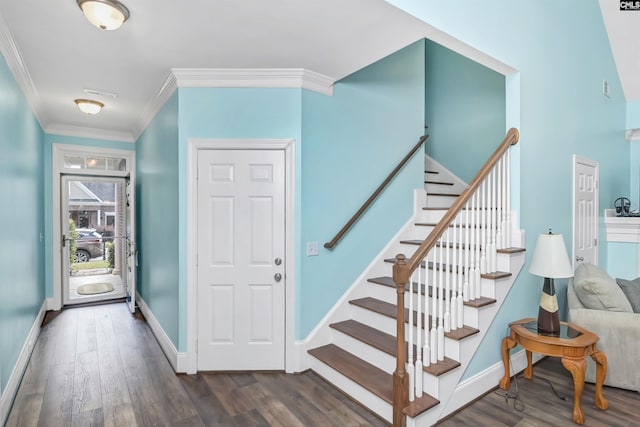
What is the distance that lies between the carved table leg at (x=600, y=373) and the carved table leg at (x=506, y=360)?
0.51 metres

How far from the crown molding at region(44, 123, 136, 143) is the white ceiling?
1.52 meters

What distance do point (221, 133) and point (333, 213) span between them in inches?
47.4

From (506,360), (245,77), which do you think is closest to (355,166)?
(245,77)

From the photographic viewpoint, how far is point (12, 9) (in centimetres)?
207

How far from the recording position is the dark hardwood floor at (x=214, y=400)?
2340 millimetres

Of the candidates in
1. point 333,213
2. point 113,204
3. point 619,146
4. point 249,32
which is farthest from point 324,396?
point 113,204

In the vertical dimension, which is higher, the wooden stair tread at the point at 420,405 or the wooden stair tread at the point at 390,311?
the wooden stair tread at the point at 390,311

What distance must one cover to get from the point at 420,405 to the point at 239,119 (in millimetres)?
2529

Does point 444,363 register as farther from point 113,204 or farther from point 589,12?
point 113,204

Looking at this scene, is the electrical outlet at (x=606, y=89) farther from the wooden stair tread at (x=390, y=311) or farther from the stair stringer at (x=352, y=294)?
the wooden stair tread at (x=390, y=311)

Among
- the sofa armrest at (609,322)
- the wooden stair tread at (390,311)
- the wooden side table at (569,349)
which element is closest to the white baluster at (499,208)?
the wooden side table at (569,349)

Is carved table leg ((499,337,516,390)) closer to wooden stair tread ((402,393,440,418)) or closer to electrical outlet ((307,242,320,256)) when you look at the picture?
wooden stair tread ((402,393,440,418))

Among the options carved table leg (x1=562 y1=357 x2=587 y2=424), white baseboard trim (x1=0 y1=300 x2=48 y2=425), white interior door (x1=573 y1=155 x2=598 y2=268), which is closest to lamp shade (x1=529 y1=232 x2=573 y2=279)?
carved table leg (x1=562 y1=357 x2=587 y2=424)

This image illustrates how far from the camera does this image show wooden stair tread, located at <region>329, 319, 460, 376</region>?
2.29m
